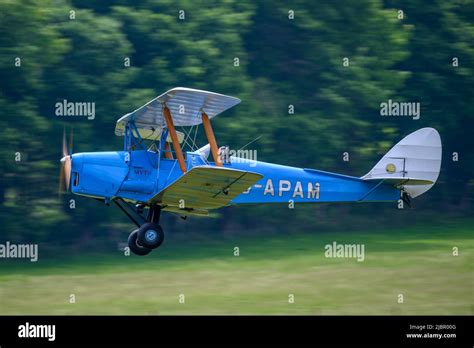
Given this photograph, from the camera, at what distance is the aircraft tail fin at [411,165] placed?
14742mm

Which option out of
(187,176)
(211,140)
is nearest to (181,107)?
(211,140)

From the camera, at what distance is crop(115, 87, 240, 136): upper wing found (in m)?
12.8

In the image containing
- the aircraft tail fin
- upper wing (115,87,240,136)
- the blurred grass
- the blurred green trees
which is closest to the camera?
upper wing (115,87,240,136)

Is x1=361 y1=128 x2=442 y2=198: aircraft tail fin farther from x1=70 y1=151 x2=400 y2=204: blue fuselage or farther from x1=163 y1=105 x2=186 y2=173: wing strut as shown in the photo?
x1=163 y1=105 x2=186 y2=173: wing strut

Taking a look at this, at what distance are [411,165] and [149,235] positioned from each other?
185 inches

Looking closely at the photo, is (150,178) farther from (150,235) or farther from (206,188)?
(206,188)

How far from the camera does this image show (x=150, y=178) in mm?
13336

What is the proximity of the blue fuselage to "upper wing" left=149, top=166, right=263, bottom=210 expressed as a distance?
348 mm

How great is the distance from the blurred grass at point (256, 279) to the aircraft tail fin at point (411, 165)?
6.10ft

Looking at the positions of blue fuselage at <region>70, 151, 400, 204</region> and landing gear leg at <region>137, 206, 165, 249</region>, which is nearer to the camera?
blue fuselage at <region>70, 151, 400, 204</region>

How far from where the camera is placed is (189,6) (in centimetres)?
2058

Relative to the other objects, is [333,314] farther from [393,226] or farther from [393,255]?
[393,226]

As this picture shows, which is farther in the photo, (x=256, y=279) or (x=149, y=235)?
(x=256, y=279)

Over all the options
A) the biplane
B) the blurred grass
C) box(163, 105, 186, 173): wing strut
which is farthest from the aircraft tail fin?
box(163, 105, 186, 173): wing strut
